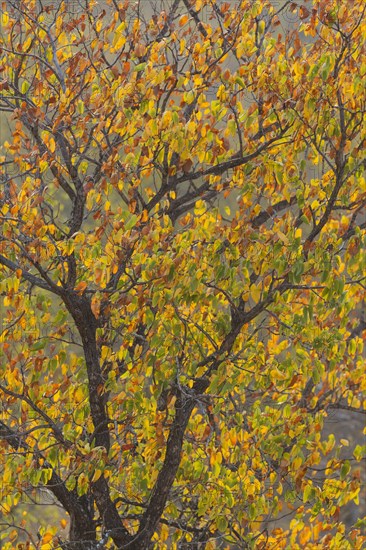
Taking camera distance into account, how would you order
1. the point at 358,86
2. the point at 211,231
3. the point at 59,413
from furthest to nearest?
the point at 59,413 < the point at 211,231 < the point at 358,86

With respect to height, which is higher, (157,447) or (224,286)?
(224,286)

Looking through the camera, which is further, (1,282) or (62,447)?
→ (62,447)

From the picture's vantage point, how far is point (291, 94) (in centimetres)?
812

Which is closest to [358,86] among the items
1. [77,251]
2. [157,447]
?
[77,251]

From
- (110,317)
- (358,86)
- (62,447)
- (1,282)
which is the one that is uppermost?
(358,86)

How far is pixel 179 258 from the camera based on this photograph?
7.46m

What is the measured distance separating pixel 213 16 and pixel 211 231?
3.40m

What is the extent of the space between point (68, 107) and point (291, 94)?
7.43 feet

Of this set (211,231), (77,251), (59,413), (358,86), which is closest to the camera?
(358,86)

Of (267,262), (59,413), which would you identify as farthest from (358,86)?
(59,413)

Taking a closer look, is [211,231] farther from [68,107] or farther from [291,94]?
[68,107]

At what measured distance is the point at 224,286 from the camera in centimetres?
809

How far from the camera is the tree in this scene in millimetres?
7773

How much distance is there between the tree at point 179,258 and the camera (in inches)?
306
